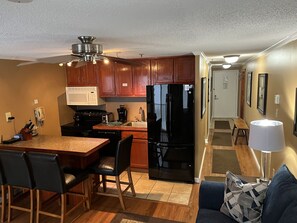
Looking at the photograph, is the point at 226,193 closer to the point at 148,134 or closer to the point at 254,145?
the point at 254,145

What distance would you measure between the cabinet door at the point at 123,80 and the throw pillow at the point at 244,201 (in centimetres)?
289

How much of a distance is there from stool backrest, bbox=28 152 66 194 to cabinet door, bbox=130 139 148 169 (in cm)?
189

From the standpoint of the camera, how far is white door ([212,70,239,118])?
30.9 feet

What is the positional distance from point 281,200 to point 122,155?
190cm

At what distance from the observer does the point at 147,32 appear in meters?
1.94

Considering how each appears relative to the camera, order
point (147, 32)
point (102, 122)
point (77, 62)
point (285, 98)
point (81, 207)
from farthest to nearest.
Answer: point (102, 122), point (81, 207), point (285, 98), point (77, 62), point (147, 32)

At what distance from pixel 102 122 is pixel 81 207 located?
1.93m

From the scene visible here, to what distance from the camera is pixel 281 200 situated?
1.68 m

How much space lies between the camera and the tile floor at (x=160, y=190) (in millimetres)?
3426

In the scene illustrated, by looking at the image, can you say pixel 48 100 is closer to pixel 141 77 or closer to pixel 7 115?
pixel 7 115

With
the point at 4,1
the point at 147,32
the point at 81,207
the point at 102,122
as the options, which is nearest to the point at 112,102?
the point at 102,122

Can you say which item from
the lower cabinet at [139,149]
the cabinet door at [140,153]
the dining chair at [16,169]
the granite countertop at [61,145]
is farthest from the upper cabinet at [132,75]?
the dining chair at [16,169]

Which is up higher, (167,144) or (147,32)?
(147,32)

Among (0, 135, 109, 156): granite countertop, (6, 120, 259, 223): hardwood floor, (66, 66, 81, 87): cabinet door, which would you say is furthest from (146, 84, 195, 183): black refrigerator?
(66, 66, 81, 87): cabinet door
